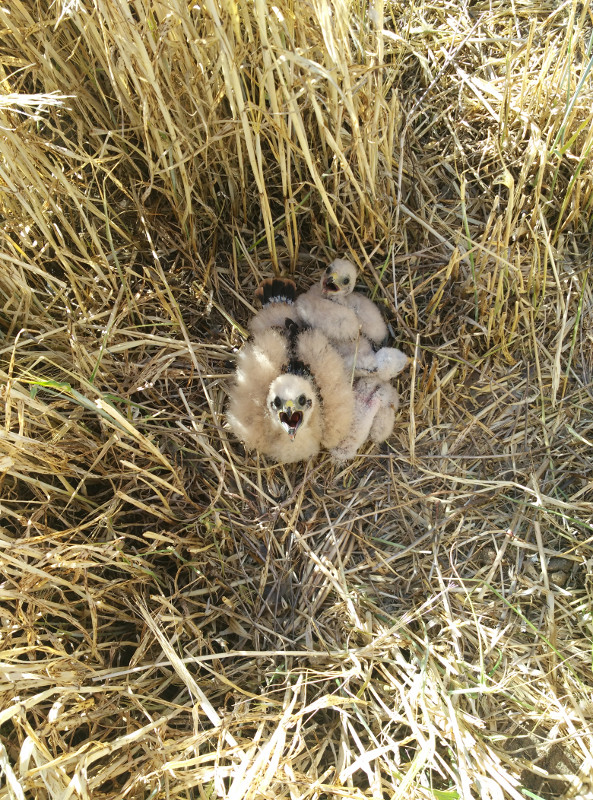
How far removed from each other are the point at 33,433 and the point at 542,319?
1856mm

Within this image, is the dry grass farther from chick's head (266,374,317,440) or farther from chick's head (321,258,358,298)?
chick's head (266,374,317,440)

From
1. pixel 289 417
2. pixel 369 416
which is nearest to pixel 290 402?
pixel 289 417

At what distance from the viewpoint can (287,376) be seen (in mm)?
1836

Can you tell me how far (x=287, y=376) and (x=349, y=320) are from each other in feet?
1.07

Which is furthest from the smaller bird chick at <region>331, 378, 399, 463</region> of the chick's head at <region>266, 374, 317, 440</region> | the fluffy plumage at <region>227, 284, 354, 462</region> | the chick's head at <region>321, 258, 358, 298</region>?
the chick's head at <region>321, 258, 358, 298</region>

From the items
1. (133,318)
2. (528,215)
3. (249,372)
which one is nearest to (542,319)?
(528,215)

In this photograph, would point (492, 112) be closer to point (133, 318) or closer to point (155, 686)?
point (133, 318)

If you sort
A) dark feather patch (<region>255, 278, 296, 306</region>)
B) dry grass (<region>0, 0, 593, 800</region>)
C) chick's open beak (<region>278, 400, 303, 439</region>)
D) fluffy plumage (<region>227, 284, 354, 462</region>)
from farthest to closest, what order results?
dark feather patch (<region>255, 278, 296, 306</region>)
fluffy plumage (<region>227, 284, 354, 462</region>)
chick's open beak (<region>278, 400, 303, 439</region>)
dry grass (<region>0, 0, 593, 800</region>)

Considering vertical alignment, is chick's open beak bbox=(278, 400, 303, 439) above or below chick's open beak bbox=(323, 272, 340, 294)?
below

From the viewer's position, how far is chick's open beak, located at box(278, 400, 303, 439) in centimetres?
178

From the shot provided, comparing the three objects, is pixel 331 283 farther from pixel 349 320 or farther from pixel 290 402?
pixel 290 402

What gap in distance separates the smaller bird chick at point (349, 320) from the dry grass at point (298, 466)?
0.11m

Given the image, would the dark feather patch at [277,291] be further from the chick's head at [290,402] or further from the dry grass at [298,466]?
the chick's head at [290,402]

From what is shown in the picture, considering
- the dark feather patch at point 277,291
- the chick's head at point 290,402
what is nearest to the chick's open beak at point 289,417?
the chick's head at point 290,402
